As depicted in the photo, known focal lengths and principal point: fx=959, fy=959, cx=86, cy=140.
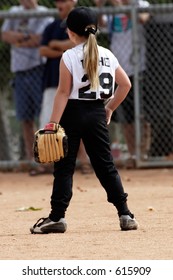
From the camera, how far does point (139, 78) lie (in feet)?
40.7

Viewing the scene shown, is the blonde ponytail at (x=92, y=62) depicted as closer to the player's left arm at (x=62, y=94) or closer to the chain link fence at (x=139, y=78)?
the player's left arm at (x=62, y=94)

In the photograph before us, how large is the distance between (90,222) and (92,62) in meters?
1.52

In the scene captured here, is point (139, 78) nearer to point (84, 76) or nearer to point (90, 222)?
point (90, 222)

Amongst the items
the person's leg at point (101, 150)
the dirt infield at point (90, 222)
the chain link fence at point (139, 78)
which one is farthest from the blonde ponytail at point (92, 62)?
the chain link fence at point (139, 78)

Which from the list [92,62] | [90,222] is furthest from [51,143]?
[90,222]

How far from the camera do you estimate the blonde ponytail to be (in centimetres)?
703

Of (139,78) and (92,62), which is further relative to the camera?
(139,78)

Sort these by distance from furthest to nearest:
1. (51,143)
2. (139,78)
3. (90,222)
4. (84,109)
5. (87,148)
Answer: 1. (139,78)
2. (90,222)
3. (87,148)
4. (84,109)
5. (51,143)

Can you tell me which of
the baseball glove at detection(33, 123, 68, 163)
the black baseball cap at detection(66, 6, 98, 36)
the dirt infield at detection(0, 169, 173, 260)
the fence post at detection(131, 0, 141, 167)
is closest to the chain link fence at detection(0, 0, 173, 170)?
the fence post at detection(131, 0, 141, 167)

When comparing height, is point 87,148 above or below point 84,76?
below

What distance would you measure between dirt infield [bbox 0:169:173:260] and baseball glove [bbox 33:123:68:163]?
0.60 metres

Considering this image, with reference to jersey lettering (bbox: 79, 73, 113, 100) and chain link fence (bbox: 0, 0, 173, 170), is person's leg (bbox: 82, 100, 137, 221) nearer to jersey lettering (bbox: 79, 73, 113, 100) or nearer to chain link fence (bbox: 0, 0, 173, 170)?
jersey lettering (bbox: 79, 73, 113, 100)
